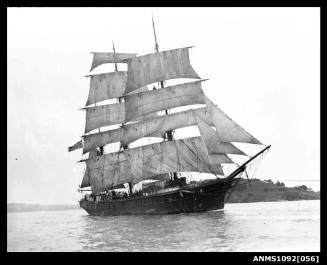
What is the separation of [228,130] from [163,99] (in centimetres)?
869

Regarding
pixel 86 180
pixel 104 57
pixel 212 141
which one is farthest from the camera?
pixel 86 180

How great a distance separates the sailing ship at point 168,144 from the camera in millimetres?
A: 45250

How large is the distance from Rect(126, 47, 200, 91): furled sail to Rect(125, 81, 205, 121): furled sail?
1.23 meters

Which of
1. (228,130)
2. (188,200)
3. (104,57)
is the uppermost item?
(104,57)

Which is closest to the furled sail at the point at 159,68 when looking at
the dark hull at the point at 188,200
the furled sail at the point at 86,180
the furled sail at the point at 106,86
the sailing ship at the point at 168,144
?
the sailing ship at the point at 168,144

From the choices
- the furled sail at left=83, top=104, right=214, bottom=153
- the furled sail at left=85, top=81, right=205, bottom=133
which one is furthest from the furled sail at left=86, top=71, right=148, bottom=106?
the furled sail at left=85, top=81, right=205, bottom=133

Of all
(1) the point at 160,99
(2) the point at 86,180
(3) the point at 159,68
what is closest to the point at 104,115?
(2) the point at 86,180

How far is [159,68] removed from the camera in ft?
155

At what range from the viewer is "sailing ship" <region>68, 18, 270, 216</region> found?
45.2m

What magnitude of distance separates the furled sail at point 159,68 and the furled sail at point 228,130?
4821mm

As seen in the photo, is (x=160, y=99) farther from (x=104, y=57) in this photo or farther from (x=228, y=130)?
(x=104, y=57)

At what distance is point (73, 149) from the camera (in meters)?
58.1
